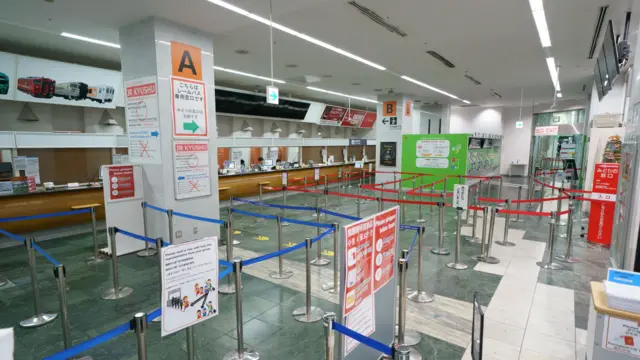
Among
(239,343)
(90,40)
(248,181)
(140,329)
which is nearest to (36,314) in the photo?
(239,343)

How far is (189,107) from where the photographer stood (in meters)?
5.28

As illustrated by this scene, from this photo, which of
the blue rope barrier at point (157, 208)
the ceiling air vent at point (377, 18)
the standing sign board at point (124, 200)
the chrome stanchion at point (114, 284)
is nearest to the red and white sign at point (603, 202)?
the ceiling air vent at point (377, 18)

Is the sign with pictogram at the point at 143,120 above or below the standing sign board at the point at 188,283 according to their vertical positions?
above

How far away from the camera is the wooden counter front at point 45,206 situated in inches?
229

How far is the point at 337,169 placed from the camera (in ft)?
49.5

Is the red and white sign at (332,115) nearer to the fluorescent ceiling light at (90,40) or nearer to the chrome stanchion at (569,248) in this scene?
the fluorescent ceiling light at (90,40)

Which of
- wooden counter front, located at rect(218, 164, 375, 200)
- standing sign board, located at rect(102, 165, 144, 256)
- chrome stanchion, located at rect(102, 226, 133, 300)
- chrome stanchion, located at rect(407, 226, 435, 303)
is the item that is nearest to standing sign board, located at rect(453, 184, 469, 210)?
chrome stanchion, located at rect(407, 226, 435, 303)

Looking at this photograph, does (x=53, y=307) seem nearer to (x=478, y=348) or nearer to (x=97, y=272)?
(x=97, y=272)

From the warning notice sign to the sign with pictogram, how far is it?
30 cm

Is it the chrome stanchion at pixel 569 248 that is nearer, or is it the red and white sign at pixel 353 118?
the chrome stanchion at pixel 569 248

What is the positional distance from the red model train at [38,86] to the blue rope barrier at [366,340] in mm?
8109

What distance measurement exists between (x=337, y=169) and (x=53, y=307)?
1212 cm

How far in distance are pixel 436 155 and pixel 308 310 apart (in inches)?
376

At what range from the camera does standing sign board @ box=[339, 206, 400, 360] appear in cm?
202
